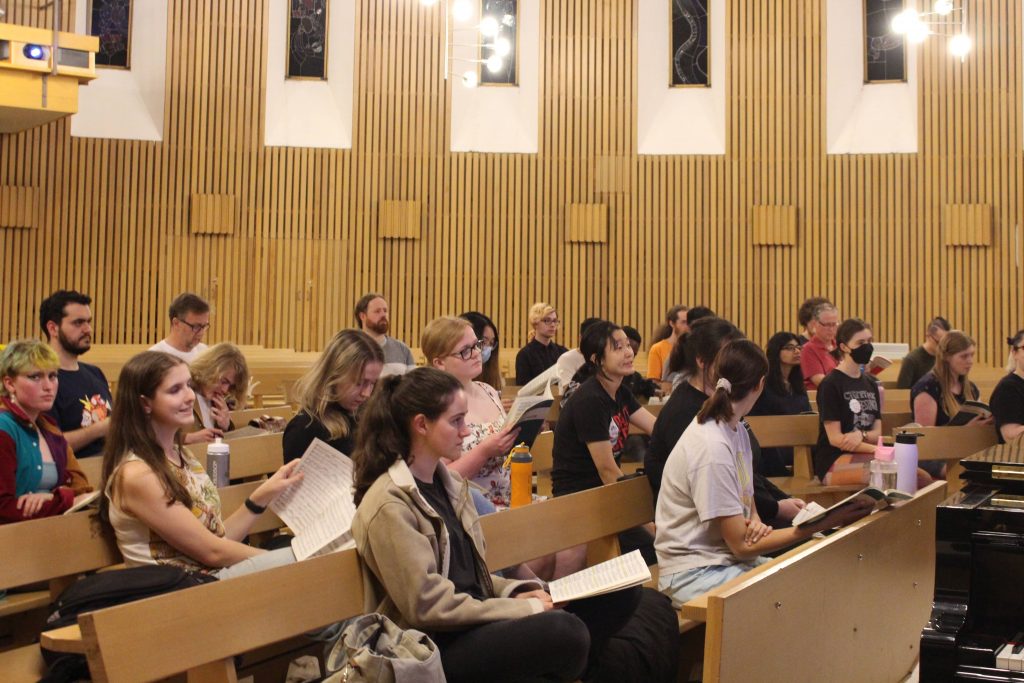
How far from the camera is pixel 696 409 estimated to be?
3850 mm

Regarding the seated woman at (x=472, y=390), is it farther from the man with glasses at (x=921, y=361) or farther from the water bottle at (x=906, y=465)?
the man with glasses at (x=921, y=361)

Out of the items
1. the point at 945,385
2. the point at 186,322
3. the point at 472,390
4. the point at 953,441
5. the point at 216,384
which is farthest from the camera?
the point at 945,385

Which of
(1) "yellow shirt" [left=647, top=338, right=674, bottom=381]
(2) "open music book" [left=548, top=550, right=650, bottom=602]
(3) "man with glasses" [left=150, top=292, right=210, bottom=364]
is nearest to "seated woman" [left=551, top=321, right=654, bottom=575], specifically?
(2) "open music book" [left=548, top=550, right=650, bottom=602]

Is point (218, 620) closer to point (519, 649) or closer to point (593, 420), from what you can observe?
point (519, 649)

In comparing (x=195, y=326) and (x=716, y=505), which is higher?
(x=195, y=326)

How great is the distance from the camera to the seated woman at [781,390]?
623 cm

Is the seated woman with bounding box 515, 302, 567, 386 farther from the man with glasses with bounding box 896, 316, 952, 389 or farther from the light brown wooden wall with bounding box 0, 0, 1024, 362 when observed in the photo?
the light brown wooden wall with bounding box 0, 0, 1024, 362

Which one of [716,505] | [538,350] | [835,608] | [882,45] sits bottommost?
[835,608]

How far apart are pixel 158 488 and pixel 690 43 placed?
1061 cm

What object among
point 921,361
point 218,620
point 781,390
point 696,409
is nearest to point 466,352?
point 696,409

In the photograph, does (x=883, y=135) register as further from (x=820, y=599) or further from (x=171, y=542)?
(x=171, y=542)

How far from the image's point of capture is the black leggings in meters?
2.62

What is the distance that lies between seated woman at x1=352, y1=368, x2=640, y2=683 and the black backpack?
472mm

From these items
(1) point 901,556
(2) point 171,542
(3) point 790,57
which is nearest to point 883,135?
(3) point 790,57
